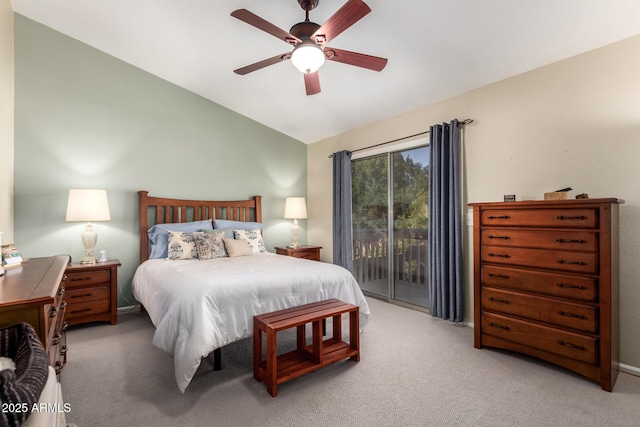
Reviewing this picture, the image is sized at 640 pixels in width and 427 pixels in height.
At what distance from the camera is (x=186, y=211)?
168 inches

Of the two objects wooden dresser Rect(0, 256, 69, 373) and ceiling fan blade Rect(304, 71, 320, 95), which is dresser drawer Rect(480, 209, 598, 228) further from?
wooden dresser Rect(0, 256, 69, 373)

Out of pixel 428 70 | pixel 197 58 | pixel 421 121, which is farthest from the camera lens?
pixel 421 121

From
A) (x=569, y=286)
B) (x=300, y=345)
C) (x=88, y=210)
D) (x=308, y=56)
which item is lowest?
(x=300, y=345)

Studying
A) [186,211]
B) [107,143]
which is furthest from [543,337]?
[107,143]

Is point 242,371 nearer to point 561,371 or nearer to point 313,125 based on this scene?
point 561,371

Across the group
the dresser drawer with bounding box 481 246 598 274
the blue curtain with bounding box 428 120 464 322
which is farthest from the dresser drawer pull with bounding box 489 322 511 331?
the blue curtain with bounding box 428 120 464 322

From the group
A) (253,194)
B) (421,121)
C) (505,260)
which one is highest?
(421,121)

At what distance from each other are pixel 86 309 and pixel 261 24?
129 inches

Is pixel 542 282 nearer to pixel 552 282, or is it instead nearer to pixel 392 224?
pixel 552 282

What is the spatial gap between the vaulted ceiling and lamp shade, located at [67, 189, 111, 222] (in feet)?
5.67

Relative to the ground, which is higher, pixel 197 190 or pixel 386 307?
pixel 197 190

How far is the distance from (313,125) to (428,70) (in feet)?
6.84

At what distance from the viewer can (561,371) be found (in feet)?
7.75

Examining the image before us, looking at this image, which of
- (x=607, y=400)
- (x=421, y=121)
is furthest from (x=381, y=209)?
(x=607, y=400)
